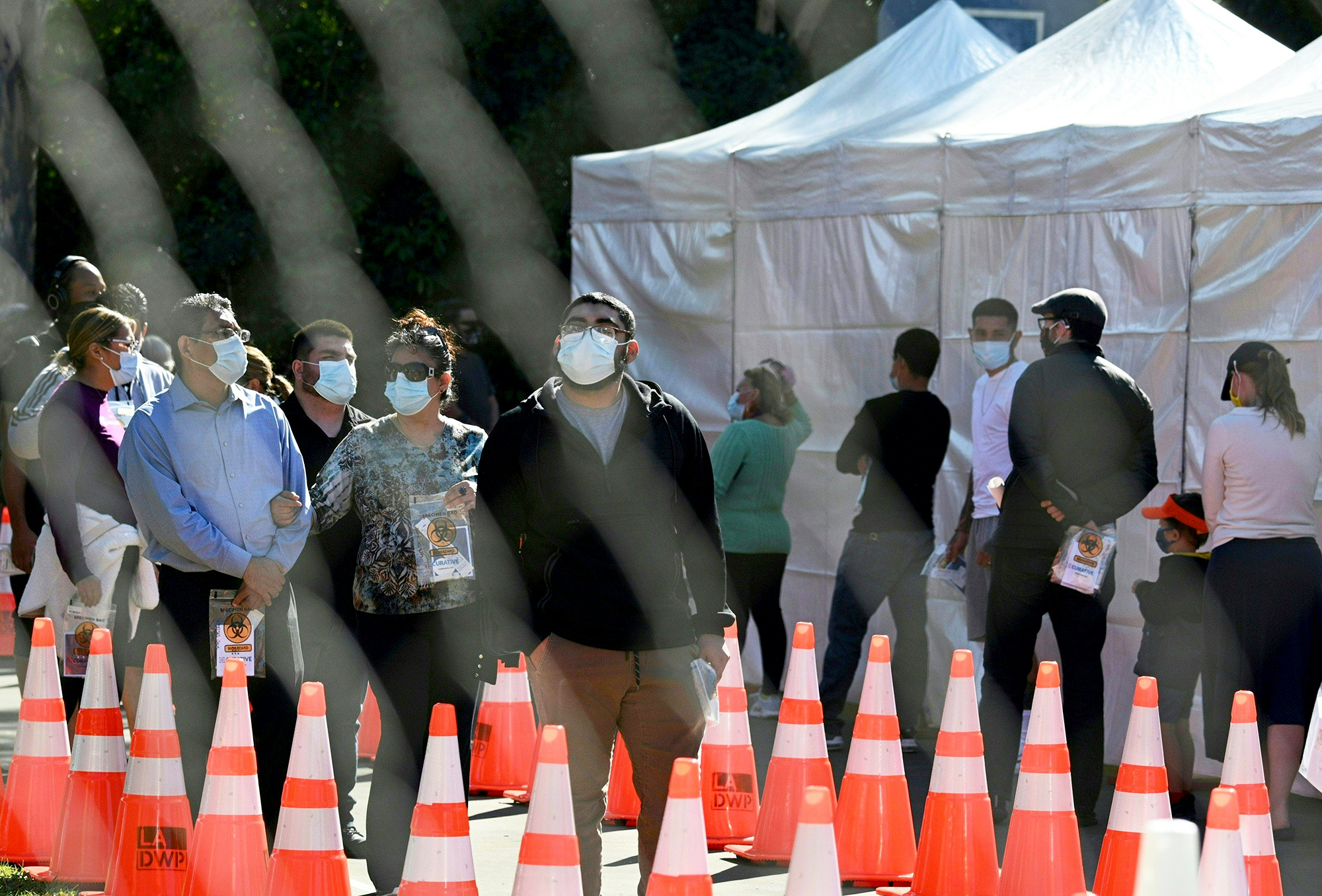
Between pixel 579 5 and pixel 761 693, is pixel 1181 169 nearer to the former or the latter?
pixel 761 693

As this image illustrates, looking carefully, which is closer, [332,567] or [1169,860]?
[1169,860]

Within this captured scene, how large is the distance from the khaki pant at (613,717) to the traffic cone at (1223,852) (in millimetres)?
1445

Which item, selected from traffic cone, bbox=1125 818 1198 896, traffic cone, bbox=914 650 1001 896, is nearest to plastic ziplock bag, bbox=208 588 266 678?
traffic cone, bbox=914 650 1001 896

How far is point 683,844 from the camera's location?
133 inches

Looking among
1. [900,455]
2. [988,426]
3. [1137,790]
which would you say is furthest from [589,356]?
[900,455]

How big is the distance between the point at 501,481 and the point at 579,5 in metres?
9.47

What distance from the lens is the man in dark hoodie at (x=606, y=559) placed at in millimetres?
4109

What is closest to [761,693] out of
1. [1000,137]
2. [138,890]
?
[1000,137]

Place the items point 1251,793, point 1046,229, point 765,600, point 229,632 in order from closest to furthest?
point 1251,793, point 229,632, point 1046,229, point 765,600

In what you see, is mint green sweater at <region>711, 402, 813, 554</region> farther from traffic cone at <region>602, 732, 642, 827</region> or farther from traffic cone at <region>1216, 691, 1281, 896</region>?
traffic cone at <region>1216, 691, 1281, 896</region>

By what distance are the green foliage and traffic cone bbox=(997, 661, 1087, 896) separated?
10.4m

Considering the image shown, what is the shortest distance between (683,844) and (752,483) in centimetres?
462

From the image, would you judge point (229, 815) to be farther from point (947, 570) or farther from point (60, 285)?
point (947, 570)

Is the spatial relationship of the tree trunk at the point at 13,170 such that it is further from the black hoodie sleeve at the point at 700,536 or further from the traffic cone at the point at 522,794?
the black hoodie sleeve at the point at 700,536
